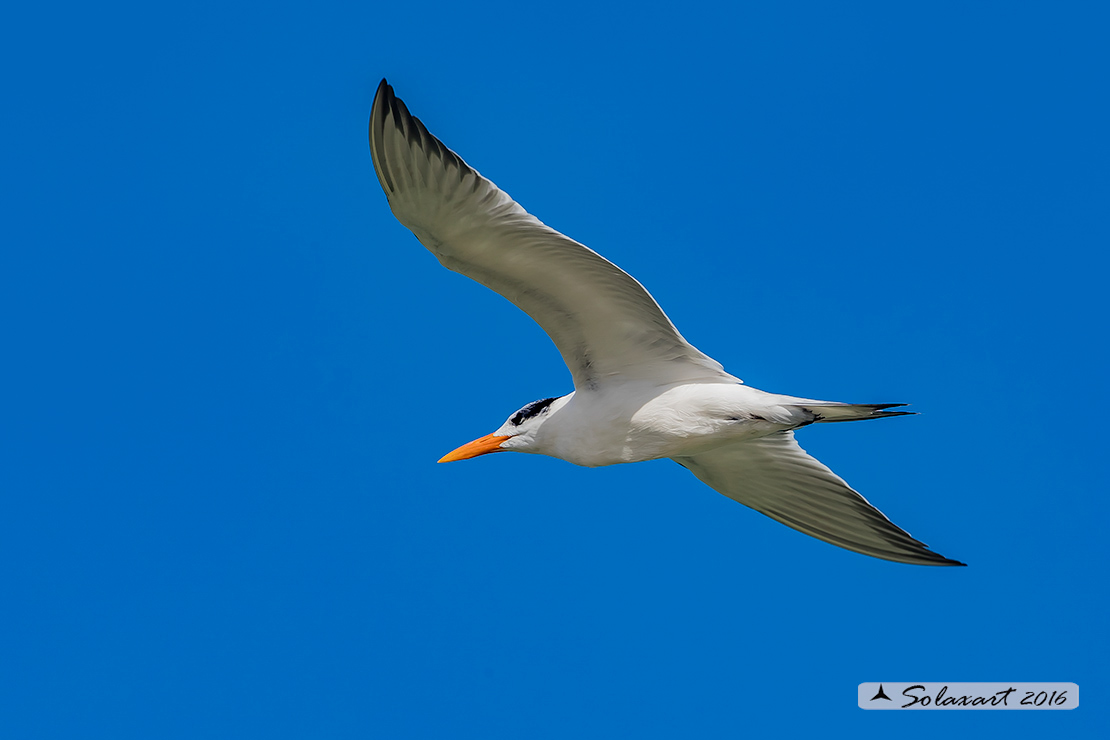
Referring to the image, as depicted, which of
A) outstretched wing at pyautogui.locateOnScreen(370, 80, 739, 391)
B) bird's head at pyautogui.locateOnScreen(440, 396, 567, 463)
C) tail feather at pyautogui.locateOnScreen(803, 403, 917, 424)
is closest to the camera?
outstretched wing at pyautogui.locateOnScreen(370, 80, 739, 391)

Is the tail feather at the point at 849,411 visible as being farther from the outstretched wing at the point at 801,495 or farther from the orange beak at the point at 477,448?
the orange beak at the point at 477,448

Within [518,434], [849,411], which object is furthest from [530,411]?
[849,411]

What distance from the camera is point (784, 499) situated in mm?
8594

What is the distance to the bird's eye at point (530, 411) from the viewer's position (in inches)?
308

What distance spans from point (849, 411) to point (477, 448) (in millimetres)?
2828

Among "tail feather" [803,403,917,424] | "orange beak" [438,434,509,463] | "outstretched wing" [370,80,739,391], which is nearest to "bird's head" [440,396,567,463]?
"orange beak" [438,434,509,463]

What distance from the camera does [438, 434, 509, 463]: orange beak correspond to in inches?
314

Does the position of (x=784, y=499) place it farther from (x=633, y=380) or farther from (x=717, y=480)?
(x=633, y=380)

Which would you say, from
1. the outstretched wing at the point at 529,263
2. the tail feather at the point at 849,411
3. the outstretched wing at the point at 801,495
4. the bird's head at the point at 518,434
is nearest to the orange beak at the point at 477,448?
the bird's head at the point at 518,434

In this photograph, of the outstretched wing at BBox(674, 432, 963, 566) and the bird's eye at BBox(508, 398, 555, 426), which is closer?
the bird's eye at BBox(508, 398, 555, 426)

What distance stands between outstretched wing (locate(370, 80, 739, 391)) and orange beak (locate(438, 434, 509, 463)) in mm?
844

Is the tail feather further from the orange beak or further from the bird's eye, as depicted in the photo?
the orange beak

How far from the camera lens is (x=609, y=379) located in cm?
754

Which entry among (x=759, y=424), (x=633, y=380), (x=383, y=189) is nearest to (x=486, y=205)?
(x=383, y=189)
